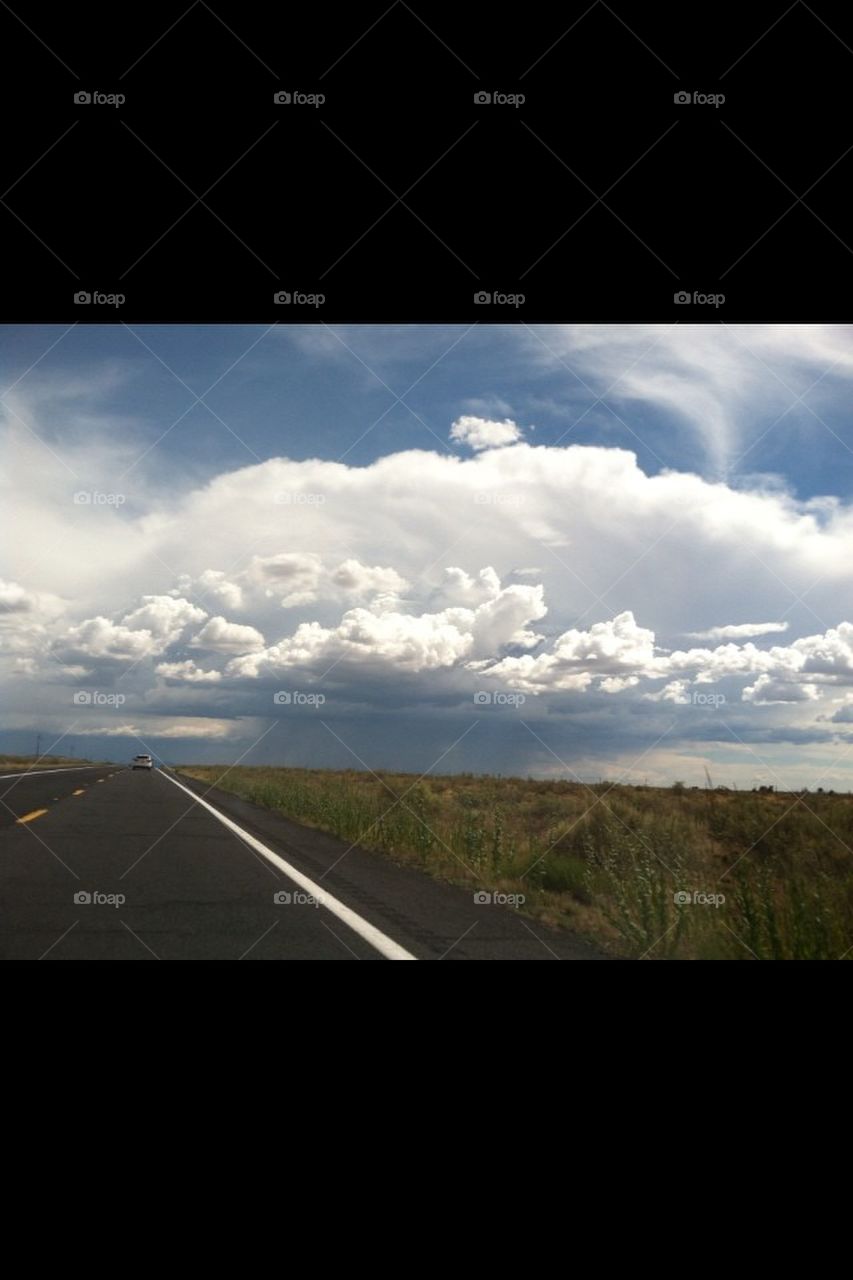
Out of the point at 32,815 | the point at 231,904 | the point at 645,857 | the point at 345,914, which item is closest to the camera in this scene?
the point at 345,914

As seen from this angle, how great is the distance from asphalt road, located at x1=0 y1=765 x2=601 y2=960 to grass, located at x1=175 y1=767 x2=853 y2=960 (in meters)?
0.63

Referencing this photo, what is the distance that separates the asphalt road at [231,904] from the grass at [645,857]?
0.63 m

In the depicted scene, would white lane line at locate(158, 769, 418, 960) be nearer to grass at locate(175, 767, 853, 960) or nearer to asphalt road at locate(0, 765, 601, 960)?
asphalt road at locate(0, 765, 601, 960)

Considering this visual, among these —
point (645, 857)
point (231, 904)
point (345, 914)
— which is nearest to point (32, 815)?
point (231, 904)

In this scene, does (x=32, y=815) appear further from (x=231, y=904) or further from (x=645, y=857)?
(x=645, y=857)

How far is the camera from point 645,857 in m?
8.82

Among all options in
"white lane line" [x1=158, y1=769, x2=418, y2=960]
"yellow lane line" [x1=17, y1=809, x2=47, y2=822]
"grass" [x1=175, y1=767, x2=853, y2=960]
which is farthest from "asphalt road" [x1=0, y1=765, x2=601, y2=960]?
"yellow lane line" [x1=17, y1=809, x2=47, y2=822]

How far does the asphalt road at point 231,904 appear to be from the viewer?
20.5ft

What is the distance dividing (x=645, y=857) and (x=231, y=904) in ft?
12.2
